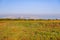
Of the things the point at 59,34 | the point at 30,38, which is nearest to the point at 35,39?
the point at 30,38

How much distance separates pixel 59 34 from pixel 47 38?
143 centimetres

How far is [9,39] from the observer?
11.2m

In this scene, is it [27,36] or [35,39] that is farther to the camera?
[27,36]

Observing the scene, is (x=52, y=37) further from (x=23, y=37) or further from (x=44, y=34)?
(x=23, y=37)

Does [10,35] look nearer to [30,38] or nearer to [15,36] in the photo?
[15,36]

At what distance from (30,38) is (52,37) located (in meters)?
1.57

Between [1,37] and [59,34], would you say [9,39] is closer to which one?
[1,37]

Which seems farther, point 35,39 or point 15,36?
point 15,36

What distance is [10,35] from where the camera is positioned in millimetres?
11961

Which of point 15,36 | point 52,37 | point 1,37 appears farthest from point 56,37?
point 1,37

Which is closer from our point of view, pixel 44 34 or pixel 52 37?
pixel 52 37

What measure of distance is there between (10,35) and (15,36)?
43 centimetres

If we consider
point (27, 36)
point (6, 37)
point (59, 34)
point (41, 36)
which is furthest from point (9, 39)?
point (59, 34)

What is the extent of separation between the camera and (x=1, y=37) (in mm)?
11219
